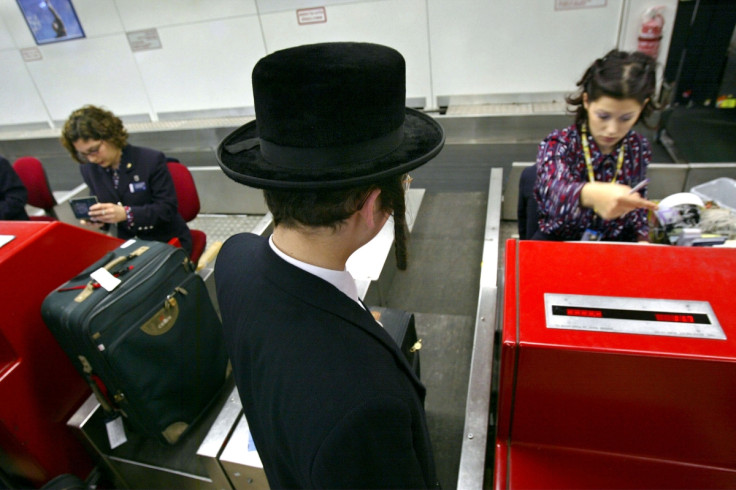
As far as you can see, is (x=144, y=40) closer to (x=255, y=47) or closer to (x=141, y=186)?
(x=255, y=47)

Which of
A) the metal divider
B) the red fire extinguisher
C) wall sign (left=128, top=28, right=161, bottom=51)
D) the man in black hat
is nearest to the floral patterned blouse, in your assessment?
the metal divider

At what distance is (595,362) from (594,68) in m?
1.27

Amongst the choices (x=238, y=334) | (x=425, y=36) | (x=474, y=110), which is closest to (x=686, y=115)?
(x=474, y=110)

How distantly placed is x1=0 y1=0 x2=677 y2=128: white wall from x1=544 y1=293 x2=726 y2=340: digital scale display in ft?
13.4

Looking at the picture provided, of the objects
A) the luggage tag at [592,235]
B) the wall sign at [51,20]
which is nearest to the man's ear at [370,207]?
the luggage tag at [592,235]

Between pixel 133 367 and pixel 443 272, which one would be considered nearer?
pixel 133 367

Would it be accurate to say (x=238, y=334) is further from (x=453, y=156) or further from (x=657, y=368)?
(x=453, y=156)

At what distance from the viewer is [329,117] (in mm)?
702

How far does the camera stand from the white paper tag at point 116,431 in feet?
5.65

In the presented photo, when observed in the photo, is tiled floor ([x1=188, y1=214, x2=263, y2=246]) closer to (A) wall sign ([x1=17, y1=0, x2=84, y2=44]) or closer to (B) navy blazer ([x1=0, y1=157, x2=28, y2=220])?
(B) navy blazer ([x1=0, y1=157, x2=28, y2=220])

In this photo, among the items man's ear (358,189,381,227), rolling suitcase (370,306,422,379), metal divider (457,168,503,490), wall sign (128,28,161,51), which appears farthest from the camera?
wall sign (128,28,161,51)

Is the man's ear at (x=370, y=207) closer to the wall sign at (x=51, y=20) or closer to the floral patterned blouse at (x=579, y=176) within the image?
the floral patterned blouse at (x=579, y=176)

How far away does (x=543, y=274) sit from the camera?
1071mm

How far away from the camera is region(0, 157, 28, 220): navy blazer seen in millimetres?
2748
